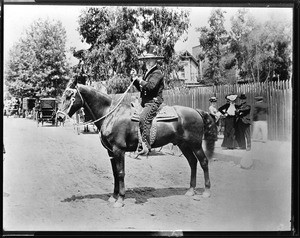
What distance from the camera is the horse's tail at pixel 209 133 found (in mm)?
6480

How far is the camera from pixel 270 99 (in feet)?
21.5

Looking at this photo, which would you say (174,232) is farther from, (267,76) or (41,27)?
(41,27)

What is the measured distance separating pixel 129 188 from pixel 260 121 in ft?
7.84

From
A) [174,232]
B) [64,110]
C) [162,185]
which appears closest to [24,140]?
[64,110]

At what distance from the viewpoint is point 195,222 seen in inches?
251

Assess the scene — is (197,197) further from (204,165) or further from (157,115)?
(157,115)

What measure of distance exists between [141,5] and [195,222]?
11.6 feet

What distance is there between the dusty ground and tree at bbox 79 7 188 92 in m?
1.19

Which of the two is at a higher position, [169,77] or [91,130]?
[169,77]

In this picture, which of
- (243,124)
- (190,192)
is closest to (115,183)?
(190,192)

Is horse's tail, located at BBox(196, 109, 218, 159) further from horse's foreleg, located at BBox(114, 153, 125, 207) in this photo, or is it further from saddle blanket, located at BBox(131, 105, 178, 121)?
horse's foreleg, located at BBox(114, 153, 125, 207)

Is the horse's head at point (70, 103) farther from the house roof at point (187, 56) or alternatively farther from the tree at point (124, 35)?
the house roof at point (187, 56)

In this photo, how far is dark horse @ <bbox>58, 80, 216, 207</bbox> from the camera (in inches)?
243

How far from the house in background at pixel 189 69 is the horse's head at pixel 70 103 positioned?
5.46ft
